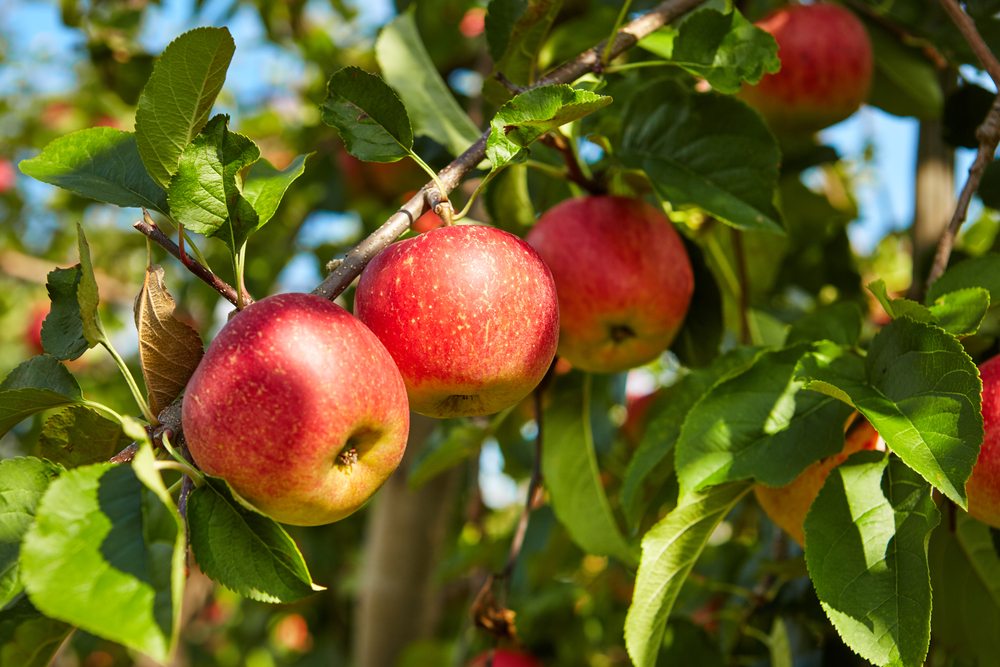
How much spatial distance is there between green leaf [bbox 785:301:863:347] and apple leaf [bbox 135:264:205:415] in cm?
73

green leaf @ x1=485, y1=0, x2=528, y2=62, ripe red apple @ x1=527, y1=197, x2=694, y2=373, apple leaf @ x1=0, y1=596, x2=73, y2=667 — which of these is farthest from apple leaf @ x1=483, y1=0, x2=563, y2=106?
apple leaf @ x1=0, y1=596, x2=73, y2=667

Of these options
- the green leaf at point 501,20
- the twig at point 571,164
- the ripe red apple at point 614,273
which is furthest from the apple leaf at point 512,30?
the ripe red apple at point 614,273

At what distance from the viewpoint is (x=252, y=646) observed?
3236mm

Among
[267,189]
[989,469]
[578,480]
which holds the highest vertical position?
[267,189]

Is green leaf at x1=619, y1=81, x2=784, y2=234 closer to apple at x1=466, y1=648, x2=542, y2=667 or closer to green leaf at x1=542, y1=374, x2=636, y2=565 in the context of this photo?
green leaf at x1=542, y1=374, x2=636, y2=565

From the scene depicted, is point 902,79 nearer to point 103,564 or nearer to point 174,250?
point 174,250

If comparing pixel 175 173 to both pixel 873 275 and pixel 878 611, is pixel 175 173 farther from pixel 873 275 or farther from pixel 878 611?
pixel 873 275

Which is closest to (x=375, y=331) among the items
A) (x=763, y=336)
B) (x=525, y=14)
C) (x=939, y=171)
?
(x=525, y=14)

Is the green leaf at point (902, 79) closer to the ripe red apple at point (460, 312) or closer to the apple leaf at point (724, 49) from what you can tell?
the apple leaf at point (724, 49)

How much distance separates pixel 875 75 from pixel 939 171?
9.2 inches

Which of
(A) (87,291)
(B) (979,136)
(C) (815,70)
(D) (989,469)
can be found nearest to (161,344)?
(A) (87,291)

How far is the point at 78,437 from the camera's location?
693mm

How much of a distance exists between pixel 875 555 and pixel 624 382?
0.98 m

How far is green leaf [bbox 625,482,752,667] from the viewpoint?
791mm
